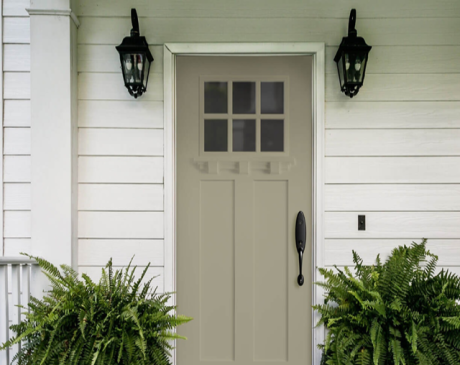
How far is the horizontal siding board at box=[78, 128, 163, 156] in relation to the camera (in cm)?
198

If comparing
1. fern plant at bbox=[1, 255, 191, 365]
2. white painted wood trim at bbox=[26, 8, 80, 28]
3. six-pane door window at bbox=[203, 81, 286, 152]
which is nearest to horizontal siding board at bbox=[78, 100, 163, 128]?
six-pane door window at bbox=[203, 81, 286, 152]

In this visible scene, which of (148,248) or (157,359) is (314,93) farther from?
(157,359)

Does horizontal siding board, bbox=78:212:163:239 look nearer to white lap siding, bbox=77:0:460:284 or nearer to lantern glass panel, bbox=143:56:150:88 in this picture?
white lap siding, bbox=77:0:460:284

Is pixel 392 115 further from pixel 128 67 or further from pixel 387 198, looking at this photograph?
pixel 128 67

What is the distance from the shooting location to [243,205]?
6.66 ft

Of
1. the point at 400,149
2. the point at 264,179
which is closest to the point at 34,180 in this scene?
the point at 264,179

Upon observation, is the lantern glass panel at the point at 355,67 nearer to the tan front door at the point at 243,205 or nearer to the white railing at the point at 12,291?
the tan front door at the point at 243,205

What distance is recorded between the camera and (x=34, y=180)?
1892 millimetres

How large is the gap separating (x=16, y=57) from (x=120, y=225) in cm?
111

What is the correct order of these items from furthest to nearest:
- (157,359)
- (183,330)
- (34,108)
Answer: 1. (183,330)
2. (34,108)
3. (157,359)

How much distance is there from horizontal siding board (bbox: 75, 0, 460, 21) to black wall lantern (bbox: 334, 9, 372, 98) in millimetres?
181

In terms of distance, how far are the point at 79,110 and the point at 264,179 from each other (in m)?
1.11

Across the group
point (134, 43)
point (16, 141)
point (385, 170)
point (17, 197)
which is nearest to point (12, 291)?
point (17, 197)

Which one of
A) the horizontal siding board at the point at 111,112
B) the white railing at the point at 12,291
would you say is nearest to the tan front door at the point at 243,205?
the horizontal siding board at the point at 111,112
